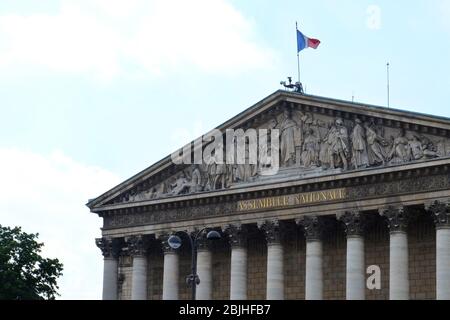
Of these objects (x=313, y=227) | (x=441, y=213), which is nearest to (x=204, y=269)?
(x=313, y=227)

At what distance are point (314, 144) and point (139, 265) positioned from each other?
12837mm

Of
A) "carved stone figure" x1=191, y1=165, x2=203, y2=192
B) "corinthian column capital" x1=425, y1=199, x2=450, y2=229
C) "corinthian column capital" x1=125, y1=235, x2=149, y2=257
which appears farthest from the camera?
"corinthian column capital" x1=125, y1=235, x2=149, y2=257

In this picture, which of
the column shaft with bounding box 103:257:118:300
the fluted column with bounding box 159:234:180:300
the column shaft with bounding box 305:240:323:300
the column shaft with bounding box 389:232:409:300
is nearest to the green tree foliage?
the column shaft with bounding box 103:257:118:300

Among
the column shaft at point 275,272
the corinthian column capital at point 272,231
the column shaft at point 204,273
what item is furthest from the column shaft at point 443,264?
the column shaft at point 204,273

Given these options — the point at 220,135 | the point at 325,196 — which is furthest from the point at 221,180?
the point at 325,196

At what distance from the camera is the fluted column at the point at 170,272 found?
52.5 m

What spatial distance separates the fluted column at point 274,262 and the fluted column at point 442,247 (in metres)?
8.36

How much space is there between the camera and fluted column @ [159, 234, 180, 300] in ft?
172

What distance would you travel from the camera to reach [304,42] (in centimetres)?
5122

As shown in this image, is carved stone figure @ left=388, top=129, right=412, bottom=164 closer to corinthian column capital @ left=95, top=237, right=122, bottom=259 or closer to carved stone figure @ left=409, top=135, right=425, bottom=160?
carved stone figure @ left=409, top=135, right=425, bottom=160

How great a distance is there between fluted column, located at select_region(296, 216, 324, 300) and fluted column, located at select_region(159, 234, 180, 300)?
8.55 m

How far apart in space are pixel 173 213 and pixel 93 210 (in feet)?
18.4
